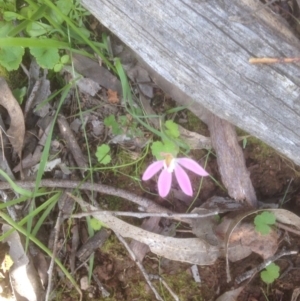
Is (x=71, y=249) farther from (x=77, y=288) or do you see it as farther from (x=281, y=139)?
(x=281, y=139)

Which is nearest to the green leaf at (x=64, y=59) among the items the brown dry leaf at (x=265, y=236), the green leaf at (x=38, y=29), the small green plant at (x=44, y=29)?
the small green plant at (x=44, y=29)

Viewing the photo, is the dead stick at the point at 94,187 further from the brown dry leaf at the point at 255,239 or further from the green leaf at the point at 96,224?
the brown dry leaf at the point at 255,239

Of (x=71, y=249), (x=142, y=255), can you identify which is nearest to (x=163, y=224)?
(x=142, y=255)

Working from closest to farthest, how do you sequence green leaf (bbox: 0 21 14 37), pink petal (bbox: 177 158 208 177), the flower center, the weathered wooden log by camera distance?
1. the weathered wooden log
2. pink petal (bbox: 177 158 208 177)
3. the flower center
4. green leaf (bbox: 0 21 14 37)

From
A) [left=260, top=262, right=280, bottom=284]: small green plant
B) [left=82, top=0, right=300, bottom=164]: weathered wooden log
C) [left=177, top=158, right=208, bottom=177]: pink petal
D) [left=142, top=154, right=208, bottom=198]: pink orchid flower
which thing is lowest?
[left=260, top=262, right=280, bottom=284]: small green plant

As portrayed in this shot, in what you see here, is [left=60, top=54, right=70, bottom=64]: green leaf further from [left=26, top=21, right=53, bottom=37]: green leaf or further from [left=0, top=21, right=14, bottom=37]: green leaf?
[left=0, top=21, right=14, bottom=37]: green leaf

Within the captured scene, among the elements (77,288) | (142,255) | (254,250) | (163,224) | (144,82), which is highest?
(144,82)

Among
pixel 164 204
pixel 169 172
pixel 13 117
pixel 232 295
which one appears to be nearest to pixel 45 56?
pixel 13 117

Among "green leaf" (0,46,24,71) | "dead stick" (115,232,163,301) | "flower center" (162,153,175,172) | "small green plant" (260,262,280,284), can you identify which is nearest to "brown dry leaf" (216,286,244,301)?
"small green plant" (260,262,280,284)
